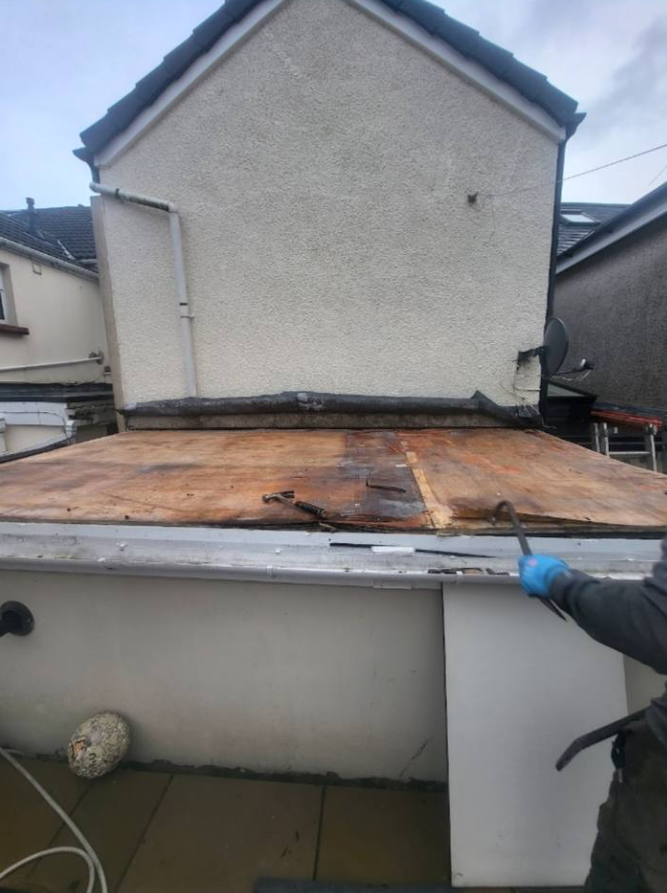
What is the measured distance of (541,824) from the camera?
1929mm

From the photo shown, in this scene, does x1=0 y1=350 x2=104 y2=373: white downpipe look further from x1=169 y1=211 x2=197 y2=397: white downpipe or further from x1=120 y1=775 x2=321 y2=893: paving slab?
x1=120 y1=775 x2=321 y2=893: paving slab

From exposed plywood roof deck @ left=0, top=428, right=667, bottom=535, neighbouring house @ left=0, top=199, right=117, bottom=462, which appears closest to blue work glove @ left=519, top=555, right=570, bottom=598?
exposed plywood roof deck @ left=0, top=428, right=667, bottom=535

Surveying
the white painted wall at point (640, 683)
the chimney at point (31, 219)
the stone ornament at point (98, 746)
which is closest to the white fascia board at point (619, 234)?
the white painted wall at point (640, 683)

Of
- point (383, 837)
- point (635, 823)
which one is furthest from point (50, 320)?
point (635, 823)

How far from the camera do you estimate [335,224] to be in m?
5.01

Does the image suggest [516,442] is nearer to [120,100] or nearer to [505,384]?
[505,384]

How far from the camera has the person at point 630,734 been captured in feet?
4.12

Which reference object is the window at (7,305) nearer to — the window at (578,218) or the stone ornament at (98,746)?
the stone ornament at (98,746)

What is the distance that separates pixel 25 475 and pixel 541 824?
12.2 feet

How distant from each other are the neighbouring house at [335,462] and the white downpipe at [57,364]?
230 inches

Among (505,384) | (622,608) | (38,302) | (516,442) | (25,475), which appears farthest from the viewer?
(38,302)

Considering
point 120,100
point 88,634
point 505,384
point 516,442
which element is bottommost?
point 88,634

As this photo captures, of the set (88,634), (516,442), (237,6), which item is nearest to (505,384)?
(516,442)

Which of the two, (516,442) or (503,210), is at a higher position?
(503,210)
